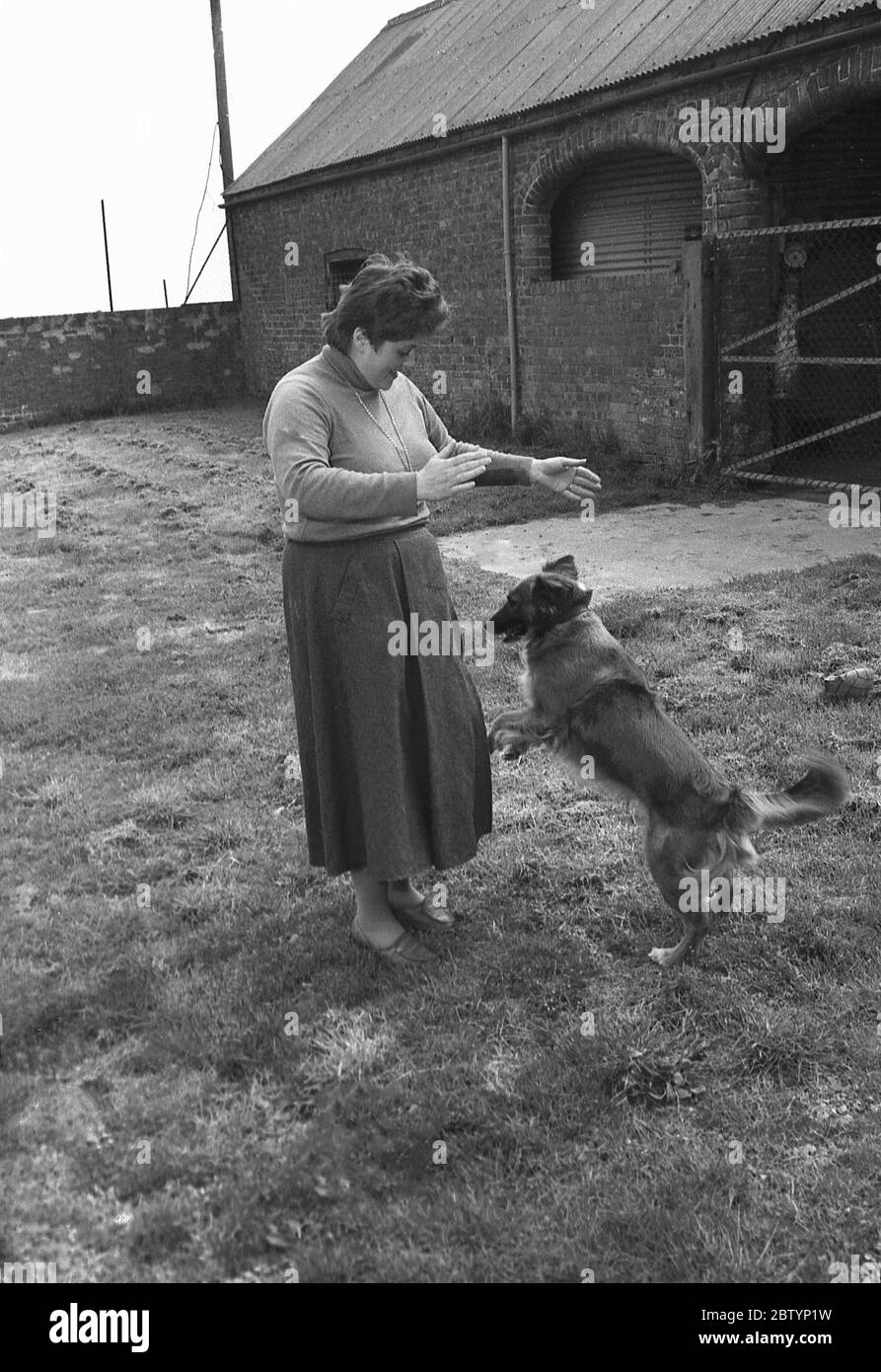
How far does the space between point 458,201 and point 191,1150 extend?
14.3 m

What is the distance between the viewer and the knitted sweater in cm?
350

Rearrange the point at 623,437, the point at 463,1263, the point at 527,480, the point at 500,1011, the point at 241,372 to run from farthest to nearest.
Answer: the point at 241,372
the point at 623,437
the point at 527,480
the point at 500,1011
the point at 463,1263

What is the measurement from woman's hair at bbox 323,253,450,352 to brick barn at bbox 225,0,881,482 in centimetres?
696

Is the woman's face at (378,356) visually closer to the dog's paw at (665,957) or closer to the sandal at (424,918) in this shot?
the sandal at (424,918)

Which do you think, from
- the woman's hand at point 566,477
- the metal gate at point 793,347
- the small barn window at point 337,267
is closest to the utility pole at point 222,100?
the small barn window at point 337,267

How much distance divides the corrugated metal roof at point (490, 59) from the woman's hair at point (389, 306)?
7.88 m

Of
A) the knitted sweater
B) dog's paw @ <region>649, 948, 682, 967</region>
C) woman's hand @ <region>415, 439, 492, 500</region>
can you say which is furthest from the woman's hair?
dog's paw @ <region>649, 948, 682, 967</region>

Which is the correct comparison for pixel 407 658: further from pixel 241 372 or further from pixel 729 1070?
pixel 241 372

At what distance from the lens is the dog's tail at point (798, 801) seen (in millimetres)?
3691

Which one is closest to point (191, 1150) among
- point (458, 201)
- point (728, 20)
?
point (728, 20)

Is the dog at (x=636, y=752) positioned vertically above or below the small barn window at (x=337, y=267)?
below

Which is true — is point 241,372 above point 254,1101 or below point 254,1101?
above

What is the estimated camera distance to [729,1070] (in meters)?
3.42

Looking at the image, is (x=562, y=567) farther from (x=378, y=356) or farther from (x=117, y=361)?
(x=117, y=361)
